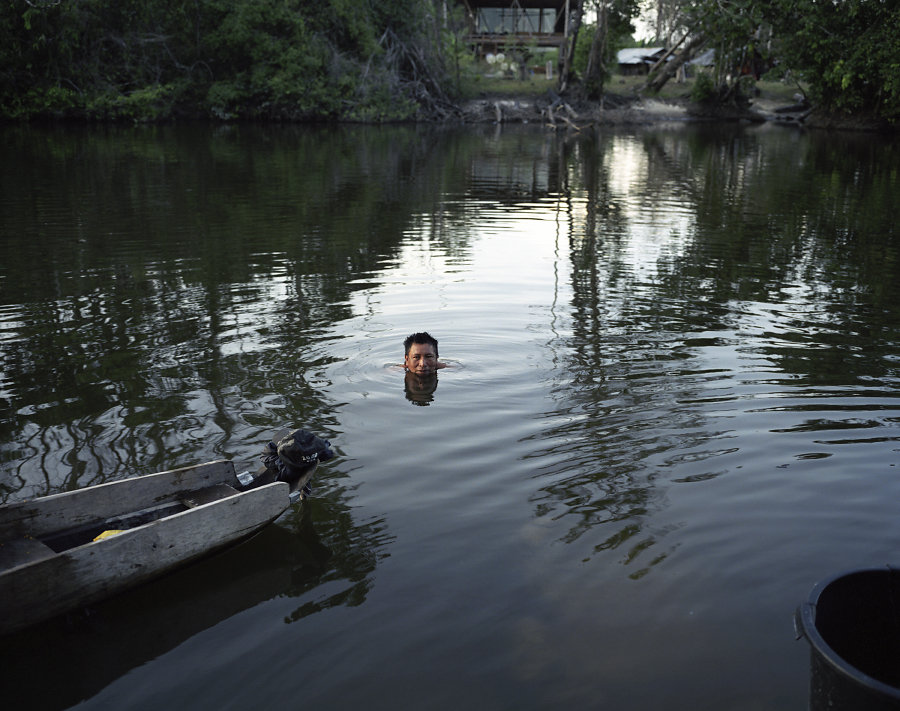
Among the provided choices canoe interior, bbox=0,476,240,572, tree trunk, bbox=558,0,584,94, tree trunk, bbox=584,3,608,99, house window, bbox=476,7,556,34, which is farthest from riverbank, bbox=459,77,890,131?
canoe interior, bbox=0,476,240,572

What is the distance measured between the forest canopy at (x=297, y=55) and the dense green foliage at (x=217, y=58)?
0.07 metres

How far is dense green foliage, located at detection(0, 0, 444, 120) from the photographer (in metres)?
36.2

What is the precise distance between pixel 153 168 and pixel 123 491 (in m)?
20.5

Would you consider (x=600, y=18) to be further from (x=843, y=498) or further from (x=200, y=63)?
(x=843, y=498)

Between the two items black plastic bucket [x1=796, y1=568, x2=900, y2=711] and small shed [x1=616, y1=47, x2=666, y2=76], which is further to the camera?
small shed [x1=616, y1=47, x2=666, y2=76]

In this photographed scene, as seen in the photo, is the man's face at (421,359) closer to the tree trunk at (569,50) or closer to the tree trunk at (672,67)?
the tree trunk at (569,50)

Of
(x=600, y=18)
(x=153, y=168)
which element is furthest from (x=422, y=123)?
(x=153, y=168)

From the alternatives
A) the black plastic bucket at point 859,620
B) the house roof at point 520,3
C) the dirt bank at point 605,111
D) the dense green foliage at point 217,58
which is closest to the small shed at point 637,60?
the house roof at point 520,3

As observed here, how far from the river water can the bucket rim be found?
1.09m

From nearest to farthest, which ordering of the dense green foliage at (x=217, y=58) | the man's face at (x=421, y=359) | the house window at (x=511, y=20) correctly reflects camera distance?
the man's face at (x=421, y=359) < the dense green foliage at (x=217, y=58) < the house window at (x=511, y=20)

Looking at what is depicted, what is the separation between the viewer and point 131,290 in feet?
35.1

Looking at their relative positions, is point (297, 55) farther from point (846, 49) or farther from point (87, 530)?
point (87, 530)

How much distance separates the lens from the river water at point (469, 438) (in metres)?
4.13

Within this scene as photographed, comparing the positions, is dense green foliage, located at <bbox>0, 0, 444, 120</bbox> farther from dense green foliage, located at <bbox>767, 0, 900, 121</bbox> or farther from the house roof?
dense green foliage, located at <bbox>767, 0, 900, 121</bbox>
